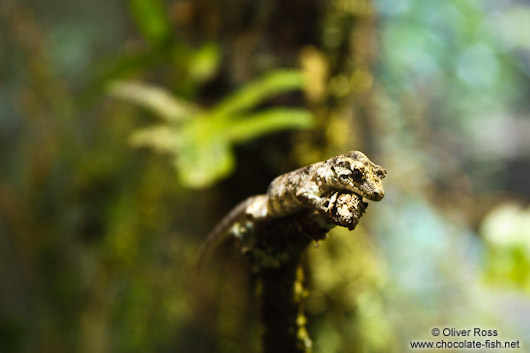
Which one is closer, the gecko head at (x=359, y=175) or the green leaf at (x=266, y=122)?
the gecko head at (x=359, y=175)

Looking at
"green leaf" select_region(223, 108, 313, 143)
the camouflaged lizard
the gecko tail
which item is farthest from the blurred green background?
the camouflaged lizard

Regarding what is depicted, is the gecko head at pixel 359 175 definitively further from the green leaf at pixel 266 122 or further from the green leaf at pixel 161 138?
the green leaf at pixel 161 138

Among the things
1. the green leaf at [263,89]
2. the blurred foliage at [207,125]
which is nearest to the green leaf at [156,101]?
the blurred foliage at [207,125]

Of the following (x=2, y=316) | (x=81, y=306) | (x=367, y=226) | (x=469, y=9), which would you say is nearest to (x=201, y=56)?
(x=367, y=226)

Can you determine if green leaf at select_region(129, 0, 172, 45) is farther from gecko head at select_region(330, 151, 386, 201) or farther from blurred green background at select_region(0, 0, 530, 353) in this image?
gecko head at select_region(330, 151, 386, 201)

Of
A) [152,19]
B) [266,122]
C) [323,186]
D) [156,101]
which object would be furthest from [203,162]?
[323,186]

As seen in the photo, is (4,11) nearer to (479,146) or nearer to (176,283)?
(176,283)
